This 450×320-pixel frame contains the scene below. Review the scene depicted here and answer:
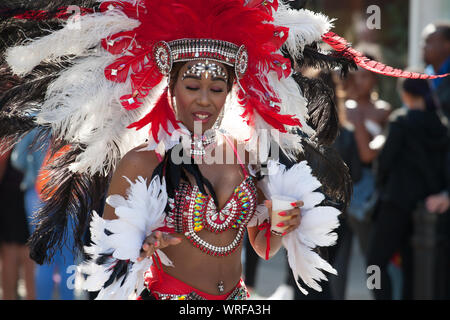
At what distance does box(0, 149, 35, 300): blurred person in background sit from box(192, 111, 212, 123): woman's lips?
123 inches

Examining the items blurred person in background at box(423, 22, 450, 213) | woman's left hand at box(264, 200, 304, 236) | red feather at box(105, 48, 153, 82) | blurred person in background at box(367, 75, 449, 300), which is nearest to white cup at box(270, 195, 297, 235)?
woman's left hand at box(264, 200, 304, 236)

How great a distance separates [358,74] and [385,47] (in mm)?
4037

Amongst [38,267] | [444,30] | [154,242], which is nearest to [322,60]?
[154,242]

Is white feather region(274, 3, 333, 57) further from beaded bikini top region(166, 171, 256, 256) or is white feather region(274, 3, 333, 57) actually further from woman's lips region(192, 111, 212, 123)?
beaded bikini top region(166, 171, 256, 256)

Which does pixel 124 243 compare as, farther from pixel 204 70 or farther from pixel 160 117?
pixel 204 70

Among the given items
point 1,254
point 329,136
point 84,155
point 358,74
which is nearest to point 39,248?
point 84,155

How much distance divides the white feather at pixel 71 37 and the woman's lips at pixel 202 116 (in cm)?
46

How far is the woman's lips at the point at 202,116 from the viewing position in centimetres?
281

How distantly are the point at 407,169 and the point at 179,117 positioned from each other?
9.19 feet

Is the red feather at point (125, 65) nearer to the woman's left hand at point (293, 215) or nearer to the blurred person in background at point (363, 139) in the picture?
the woman's left hand at point (293, 215)

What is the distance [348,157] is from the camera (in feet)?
17.9

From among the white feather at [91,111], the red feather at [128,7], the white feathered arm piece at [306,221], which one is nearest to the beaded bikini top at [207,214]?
the white feathered arm piece at [306,221]

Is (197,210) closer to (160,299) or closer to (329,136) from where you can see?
(160,299)

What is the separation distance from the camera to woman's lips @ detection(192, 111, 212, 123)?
281cm
